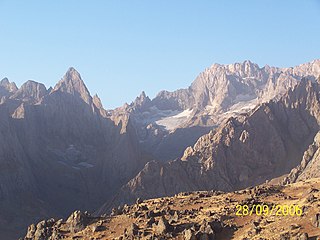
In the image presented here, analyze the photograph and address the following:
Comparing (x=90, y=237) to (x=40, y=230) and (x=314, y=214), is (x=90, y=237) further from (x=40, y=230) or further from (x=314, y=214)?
(x=314, y=214)

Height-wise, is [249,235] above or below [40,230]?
below

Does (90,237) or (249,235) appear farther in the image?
(90,237)

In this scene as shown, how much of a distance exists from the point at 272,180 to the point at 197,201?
124 metres

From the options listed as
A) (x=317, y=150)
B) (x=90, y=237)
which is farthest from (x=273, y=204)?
(x=317, y=150)

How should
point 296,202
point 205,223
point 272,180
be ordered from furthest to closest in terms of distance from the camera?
point 272,180, point 296,202, point 205,223

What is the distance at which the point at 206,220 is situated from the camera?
209ft

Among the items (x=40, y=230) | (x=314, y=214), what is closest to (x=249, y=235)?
(x=314, y=214)

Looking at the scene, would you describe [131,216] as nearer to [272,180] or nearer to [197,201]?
[197,201]

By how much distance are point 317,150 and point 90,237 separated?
123764 mm

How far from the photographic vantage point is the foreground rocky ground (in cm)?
5791

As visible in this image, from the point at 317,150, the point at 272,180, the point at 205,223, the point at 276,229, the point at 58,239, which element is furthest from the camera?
the point at 272,180

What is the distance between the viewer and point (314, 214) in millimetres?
57688

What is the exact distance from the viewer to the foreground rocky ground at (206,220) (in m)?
57.9

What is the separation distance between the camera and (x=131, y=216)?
7262 cm
